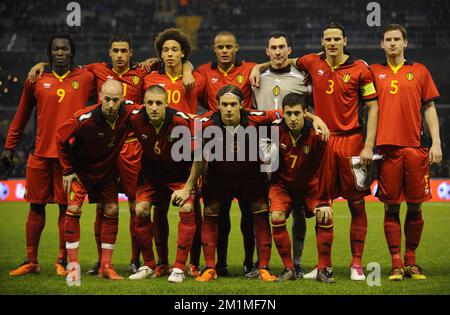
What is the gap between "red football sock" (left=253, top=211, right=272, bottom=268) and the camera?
552 cm

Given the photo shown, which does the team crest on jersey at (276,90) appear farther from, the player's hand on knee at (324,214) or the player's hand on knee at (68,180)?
the player's hand on knee at (68,180)

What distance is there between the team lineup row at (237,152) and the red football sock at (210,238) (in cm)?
1

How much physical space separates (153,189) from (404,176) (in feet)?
6.47

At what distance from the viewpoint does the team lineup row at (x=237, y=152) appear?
17.8 ft

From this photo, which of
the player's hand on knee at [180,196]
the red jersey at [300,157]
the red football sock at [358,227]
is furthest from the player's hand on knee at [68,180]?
the red football sock at [358,227]

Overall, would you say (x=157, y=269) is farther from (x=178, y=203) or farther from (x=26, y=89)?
(x=26, y=89)

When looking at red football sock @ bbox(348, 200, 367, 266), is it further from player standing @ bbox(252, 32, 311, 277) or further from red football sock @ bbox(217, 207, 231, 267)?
red football sock @ bbox(217, 207, 231, 267)

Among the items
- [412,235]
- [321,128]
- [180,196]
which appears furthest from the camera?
[412,235]

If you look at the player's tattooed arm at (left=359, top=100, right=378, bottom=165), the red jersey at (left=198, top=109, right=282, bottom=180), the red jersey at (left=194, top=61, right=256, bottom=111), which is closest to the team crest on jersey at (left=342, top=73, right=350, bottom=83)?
the player's tattooed arm at (left=359, top=100, right=378, bottom=165)

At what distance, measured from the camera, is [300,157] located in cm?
544

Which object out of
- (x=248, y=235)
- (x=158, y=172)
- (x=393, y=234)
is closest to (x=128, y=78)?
(x=158, y=172)

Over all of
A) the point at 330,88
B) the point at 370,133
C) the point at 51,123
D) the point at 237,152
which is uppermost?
the point at 330,88

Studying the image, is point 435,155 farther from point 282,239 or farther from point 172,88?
point 172,88
